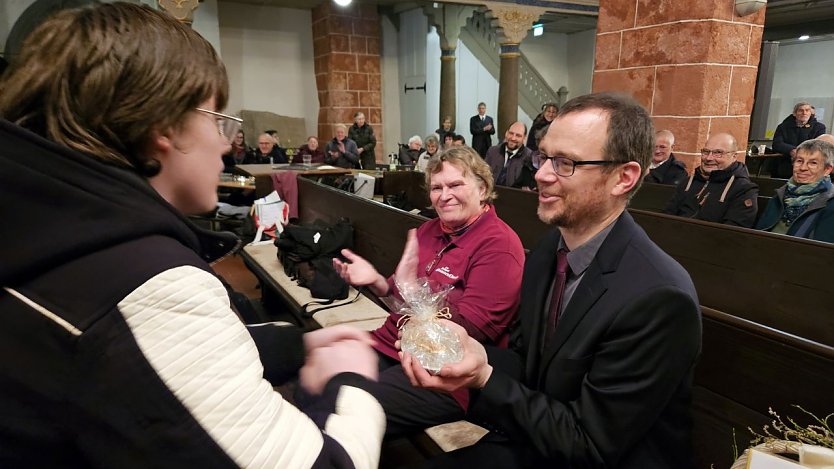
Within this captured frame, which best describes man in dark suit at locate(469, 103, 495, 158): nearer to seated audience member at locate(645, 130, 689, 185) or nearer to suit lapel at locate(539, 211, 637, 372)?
seated audience member at locate(645, 130, 689, 185)

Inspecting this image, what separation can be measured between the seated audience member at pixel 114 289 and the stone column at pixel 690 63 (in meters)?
5.34

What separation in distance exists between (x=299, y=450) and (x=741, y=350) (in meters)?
1.51

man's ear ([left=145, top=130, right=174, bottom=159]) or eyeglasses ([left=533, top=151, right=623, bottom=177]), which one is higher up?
man's ear ([left=145, top=130, right=174, bottom=159])

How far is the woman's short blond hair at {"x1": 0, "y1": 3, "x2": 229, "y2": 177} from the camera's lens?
28.1 inches

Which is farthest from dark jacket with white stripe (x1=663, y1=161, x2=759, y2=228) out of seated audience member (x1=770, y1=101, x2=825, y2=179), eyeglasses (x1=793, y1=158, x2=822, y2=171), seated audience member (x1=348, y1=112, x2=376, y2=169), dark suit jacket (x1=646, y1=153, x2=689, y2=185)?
seated audience member (x1=348, y1=112, x2=376, y2=169)

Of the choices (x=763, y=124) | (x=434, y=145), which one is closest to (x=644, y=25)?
(x=434, y=145)

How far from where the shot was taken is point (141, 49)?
28.8 inches

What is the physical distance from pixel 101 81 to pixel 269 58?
13255mm

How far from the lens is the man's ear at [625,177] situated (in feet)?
5.19

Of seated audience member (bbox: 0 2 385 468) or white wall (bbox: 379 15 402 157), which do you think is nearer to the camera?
seated audience member (bbox: 0 2 385 468)

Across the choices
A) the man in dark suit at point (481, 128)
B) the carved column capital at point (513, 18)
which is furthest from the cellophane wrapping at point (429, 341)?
the carved column capital at point (513, 18)

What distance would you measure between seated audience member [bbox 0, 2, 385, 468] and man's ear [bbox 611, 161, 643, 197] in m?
1.18

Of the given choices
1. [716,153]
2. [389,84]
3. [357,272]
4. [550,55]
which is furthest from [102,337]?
[550,55]

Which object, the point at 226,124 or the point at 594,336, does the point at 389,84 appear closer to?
the point at 594,336
